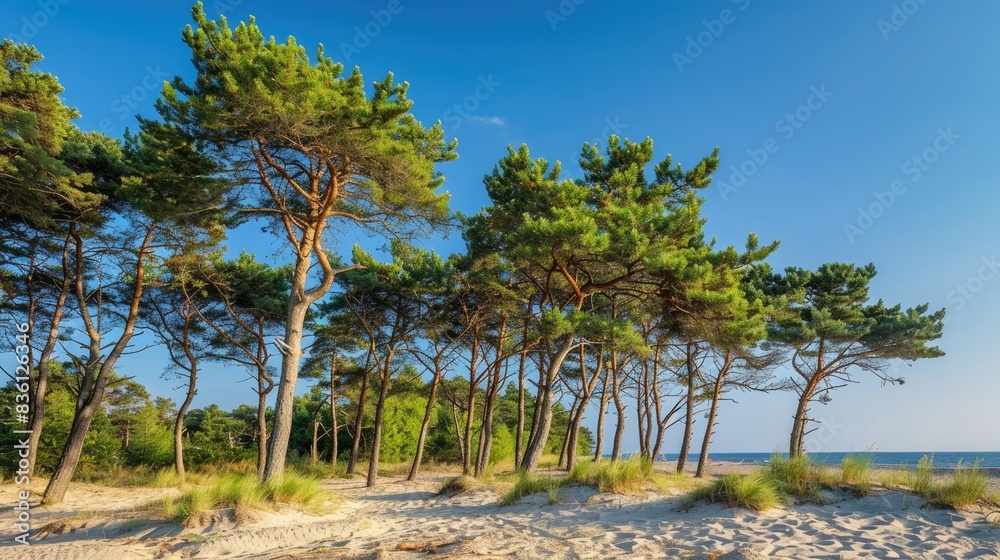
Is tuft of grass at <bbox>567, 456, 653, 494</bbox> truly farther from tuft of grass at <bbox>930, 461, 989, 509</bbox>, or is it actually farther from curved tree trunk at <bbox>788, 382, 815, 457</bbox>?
curved tree trunk at <bbox>788, 382, 815, 457</bbox>

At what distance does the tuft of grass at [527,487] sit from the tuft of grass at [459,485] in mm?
1817

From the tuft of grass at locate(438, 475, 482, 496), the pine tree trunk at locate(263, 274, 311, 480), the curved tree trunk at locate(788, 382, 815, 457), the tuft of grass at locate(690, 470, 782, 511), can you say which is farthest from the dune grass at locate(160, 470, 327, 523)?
the curved tree trunk at locate(788, 382, 815, 457)

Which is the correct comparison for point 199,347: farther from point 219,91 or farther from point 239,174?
point 219,91

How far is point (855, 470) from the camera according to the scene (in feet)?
26.7

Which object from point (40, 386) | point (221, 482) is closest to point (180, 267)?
point (40, 386)

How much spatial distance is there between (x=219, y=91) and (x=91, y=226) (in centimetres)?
543

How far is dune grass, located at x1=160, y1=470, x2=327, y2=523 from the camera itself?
Result: 7.22 m

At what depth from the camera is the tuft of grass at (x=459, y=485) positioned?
10906mm

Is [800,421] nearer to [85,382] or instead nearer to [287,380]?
[287,380]

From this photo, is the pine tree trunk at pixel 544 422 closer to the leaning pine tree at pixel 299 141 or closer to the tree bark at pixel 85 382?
the leaning pine tree at pixel 299 141

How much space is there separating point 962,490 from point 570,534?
5.11m

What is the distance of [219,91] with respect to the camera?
8.52 metres

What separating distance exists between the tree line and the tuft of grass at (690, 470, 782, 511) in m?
4.16

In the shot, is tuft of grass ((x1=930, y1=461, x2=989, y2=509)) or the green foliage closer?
tuft of grass ((x1=930, y1=461, x2=989, y2=509))
